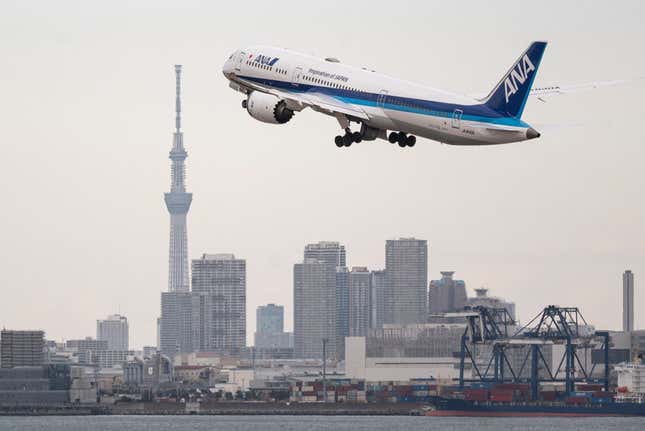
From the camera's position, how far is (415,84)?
374ft

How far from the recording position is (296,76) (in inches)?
4783

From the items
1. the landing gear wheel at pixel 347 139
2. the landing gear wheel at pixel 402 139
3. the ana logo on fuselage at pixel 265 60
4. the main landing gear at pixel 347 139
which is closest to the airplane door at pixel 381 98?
the main landing gear at pixel 347 139

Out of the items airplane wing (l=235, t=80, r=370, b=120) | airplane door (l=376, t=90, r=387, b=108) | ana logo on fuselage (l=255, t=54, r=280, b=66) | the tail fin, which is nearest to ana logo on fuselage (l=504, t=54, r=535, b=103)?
the tail fin

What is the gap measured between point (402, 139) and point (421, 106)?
784cm

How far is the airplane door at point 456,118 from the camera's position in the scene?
111062 millimetres

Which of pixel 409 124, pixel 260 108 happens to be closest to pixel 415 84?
pixel 409 124

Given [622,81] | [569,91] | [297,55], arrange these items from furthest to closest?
[297,55], [569,91], [622,81]

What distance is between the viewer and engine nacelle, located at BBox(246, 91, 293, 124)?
118625mm

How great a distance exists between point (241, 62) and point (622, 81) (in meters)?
29.4

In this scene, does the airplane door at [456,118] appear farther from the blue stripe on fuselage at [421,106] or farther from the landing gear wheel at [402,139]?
the landing gear wheel at [402,139]

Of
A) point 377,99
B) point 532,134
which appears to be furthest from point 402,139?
point 532,134

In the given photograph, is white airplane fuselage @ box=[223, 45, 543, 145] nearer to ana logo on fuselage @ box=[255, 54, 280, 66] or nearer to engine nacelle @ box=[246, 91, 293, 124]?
ana logo on fuselage @ box=[255, 54, 280, 66]

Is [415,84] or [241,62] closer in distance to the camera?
[415,84]

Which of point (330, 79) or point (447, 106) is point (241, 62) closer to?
point (330, 79)
